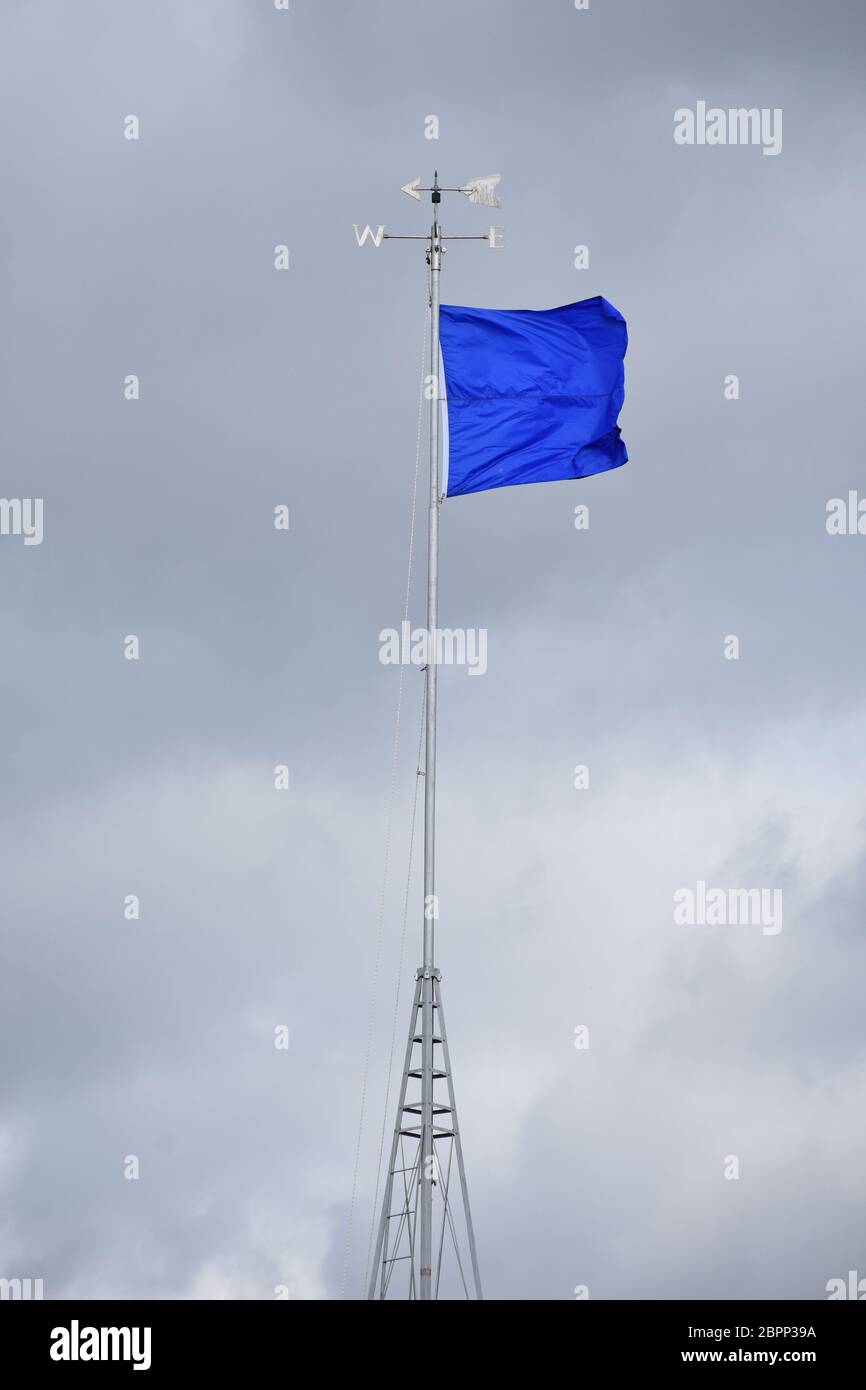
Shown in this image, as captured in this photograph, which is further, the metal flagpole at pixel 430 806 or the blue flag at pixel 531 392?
the blue flag at pixel 531 392

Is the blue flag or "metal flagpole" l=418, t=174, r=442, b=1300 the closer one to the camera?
"metal flagpole" l=418, t=174, r=442, b=1300

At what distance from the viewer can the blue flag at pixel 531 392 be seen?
2415 inches

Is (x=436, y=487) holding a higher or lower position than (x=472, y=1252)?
higher

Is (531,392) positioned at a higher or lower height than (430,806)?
higher

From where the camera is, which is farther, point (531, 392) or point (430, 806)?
point (531, 392)

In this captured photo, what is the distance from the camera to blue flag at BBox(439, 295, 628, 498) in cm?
6134

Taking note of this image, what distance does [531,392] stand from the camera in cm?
6262

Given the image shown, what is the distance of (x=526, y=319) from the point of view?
63000mm
